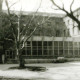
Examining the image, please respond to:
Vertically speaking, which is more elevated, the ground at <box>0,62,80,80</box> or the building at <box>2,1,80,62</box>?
the building at <box>2,1,80,62</box>

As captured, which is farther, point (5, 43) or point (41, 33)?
point (41, 33)

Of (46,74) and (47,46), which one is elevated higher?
(47,46)

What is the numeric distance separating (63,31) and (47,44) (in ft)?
25.9

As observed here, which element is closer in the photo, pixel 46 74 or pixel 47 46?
pixel 46 74

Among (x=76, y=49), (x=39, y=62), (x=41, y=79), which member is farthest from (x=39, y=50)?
(x=41, y=79)

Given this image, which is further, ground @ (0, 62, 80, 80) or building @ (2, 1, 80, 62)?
building @ (2, 1, 80, 62)

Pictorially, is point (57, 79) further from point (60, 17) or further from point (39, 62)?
point (60, 17)

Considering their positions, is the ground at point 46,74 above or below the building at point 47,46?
below

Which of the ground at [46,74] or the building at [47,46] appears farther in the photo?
the building at [47,46]

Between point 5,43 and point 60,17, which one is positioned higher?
point 60,17

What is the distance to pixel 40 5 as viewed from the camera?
23641mm

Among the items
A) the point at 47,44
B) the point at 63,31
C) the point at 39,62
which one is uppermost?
the point at 63,31

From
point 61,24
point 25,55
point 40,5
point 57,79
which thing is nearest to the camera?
point 57,79

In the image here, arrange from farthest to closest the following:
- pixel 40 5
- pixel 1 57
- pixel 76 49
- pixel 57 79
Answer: pixel 76 49 < pixel 1 57 < pixel 40 5 < pixel 57 79
